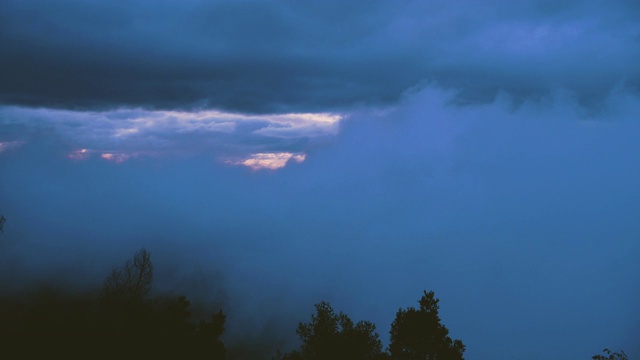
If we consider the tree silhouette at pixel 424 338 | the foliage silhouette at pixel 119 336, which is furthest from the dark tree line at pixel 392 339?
the foliage silhouette at pixel 119 336

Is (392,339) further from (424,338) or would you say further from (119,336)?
(119,336)

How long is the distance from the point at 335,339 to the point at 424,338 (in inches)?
359

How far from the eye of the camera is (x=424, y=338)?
5562cm

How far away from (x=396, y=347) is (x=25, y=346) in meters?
36.6

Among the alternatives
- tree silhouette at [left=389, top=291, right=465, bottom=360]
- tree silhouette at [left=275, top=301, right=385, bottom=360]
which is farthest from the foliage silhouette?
tree silhouette at [left=389, top=291, right=465, bottom=360]

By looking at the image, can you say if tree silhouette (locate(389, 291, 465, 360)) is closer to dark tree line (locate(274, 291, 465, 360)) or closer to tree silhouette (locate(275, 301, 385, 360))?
dark tree line (locate(274, 291, 465, 360))

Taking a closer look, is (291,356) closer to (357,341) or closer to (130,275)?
(357,341)

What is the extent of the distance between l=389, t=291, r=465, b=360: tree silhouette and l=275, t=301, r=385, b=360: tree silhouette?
8.09 ft

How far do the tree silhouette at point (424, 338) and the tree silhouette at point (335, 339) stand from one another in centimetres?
247

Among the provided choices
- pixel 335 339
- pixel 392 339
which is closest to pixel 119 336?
pixel 335 339

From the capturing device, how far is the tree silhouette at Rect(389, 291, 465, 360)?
5516cm

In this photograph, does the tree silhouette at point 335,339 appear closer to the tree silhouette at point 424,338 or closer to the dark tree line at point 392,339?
the dark tree line at point 392,339

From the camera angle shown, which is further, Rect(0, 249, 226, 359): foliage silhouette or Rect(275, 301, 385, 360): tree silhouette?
Rect(275, 301, 385, 360): tree silhouette

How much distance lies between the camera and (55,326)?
3161 centimetres
